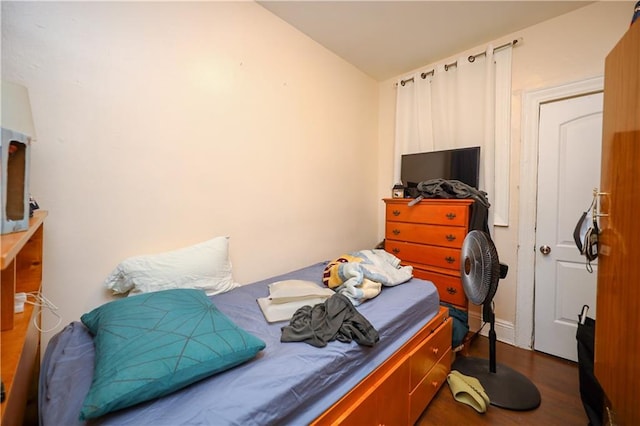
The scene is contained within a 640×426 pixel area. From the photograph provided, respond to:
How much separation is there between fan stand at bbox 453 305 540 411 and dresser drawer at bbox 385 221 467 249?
23.1 inches

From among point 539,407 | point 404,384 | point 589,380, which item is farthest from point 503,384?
point 404,384

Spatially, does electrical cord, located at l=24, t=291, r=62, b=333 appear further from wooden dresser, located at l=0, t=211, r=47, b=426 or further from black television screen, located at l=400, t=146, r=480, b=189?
black television screen, located at l=400, t=146, r=480, b=189

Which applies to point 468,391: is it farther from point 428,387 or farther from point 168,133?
point 168,133

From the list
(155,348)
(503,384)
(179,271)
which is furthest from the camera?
(503,384)

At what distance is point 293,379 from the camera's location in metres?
0.86

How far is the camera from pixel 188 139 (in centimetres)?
164

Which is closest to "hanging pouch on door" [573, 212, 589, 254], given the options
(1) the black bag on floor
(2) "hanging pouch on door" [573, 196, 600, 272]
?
(2) "hanging pouch on door" [573, 196, 600, 272]

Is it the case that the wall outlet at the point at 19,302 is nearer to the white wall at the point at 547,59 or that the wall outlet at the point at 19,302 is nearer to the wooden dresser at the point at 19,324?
the wooden dresser at the point at 19,324

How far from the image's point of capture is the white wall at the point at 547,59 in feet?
6.34

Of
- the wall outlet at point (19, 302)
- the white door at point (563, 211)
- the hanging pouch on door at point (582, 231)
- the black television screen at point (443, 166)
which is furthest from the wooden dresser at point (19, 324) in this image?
the white door at point (563, 211)

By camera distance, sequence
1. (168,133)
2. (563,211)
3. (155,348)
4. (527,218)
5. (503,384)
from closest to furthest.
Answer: (155,348), (168,133), (503,384), (563,211), (527,218)

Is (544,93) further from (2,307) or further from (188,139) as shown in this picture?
(2,307)

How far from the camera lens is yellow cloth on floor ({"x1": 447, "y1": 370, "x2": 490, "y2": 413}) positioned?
1536mm

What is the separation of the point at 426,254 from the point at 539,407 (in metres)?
1.17
